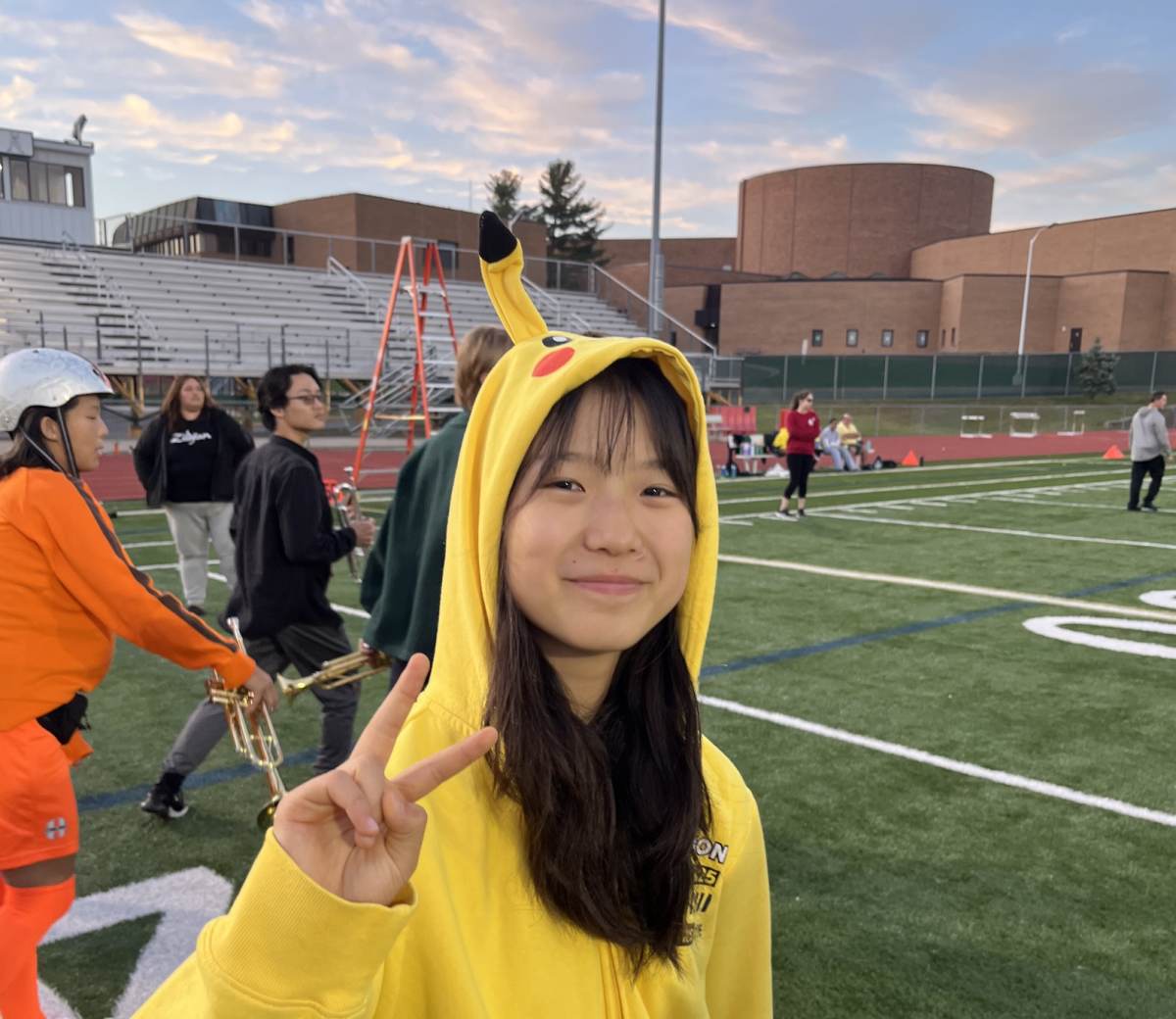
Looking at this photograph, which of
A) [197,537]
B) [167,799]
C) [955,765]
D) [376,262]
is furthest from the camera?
[376,262]

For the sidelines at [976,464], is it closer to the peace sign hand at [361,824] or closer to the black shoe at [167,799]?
the black shoe at [167,799]

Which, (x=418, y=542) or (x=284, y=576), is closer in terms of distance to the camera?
(x=418, y=542)

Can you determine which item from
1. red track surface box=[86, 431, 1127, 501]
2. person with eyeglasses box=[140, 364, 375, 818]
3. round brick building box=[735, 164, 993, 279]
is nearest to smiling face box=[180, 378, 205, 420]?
person with eyeglasses box=[140, 364, 375, 818]

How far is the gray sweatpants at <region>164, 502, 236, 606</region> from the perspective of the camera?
24.2 ft

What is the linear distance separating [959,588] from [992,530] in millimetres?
4004

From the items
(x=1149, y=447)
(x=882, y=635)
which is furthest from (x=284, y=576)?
(x=1149, y=447)

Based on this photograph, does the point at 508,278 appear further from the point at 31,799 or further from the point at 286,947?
the point at 31,799

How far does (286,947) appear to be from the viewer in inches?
36.6

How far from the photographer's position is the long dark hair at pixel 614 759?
123cm

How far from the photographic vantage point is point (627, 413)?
133cm

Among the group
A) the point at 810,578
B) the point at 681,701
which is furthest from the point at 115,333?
the point at 681,701

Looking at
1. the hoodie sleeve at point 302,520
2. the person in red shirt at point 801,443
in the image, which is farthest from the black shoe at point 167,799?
the person in red shirt at point 801,443

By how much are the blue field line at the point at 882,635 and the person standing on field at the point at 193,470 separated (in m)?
3.98

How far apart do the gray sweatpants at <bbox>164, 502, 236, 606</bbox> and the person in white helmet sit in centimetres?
487
